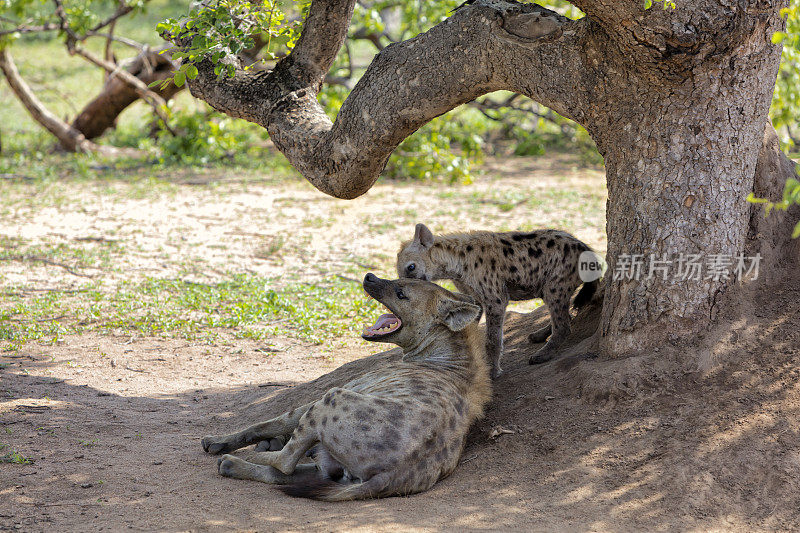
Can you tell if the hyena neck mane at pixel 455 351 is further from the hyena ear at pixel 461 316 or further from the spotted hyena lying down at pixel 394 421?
the hyena ear at pixel 461 316

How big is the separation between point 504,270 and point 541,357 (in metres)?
A: 0.69

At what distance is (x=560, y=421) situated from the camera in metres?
4.46

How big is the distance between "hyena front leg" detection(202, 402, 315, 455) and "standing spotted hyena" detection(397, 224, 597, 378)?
1.46 m

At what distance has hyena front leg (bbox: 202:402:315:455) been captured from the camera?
4699mm

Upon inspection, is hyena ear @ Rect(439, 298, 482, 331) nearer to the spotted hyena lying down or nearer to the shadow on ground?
the spotted hyena lying down

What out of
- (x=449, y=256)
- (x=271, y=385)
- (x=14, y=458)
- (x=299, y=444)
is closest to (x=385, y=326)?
(x=449, y=256)

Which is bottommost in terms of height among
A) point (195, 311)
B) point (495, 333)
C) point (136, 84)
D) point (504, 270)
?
point (195, 311)

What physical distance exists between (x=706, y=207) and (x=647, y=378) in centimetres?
98

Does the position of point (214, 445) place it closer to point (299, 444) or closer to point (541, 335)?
point (299, 444)

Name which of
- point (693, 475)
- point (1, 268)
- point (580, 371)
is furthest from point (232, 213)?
point (693, 475)

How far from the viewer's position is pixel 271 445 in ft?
15.6

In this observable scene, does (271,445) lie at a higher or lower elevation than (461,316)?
lower

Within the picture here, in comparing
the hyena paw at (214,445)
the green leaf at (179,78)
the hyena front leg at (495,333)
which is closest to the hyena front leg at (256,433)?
the hyena paw at (214,445)

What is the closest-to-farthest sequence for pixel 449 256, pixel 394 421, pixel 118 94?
pixel 394 421, pixel 449 256, pixel 118 94
